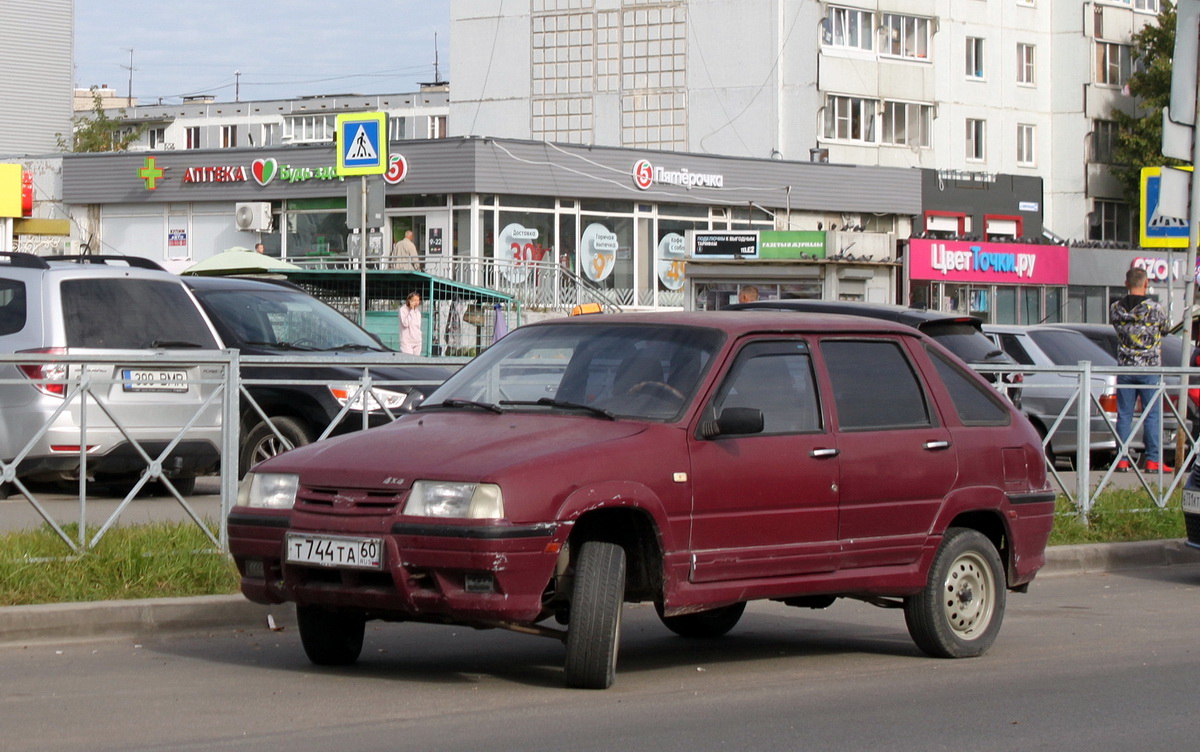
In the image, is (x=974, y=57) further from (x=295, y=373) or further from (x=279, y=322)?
(x=295, y=373)

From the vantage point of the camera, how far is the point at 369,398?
10.5m

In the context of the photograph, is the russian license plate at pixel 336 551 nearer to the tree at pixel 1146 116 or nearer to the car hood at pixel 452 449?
the car hood at pixel 452 449

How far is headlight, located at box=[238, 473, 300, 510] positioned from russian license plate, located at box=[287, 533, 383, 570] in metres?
0.22

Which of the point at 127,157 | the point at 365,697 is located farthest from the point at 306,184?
the point at 365,697

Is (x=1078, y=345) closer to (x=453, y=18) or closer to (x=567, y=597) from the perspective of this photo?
(x=567, y=597)

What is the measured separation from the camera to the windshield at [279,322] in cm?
1362

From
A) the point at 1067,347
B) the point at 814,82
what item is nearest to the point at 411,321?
the point at 1067,347

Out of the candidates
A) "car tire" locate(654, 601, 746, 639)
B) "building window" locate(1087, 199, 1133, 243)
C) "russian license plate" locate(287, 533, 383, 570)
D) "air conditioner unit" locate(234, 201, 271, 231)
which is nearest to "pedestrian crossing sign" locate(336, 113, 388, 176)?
"car tire" locate(654, 601, 746, 639)

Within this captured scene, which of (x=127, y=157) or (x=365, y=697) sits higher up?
(x=127, y=157)

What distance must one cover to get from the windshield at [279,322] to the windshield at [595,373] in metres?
6.20

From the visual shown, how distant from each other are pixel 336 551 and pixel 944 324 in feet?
28.1

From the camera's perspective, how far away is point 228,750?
5809 millimetres

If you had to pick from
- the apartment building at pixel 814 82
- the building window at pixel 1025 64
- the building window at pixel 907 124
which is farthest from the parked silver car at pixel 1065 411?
the building window at pixel 1025 64

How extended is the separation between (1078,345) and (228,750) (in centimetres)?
1567
